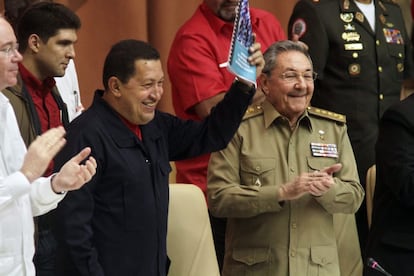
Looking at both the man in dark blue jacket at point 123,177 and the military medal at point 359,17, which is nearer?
the man in dark blue jacket at point 123,177

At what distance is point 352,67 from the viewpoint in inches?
155

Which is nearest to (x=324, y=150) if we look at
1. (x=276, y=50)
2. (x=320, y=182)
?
(x=320, y=182)

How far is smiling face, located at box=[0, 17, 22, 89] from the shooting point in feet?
8.50

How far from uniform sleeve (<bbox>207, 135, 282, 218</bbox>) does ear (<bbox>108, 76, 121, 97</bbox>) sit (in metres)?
0.55

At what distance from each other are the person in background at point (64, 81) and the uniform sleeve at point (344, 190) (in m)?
0.99

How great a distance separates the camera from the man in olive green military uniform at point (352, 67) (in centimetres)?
392

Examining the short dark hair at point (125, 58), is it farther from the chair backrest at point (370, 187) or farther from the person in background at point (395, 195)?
the chair backrest at point (370, 187)

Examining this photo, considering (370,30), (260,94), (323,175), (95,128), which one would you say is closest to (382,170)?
(323,175)

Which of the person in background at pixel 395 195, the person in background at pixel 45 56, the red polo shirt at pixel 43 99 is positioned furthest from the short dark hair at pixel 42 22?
the person in background at pixel 395 195

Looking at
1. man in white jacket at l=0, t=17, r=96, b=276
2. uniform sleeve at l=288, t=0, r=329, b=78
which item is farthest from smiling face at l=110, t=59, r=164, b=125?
uniform sleeve at l=288, t=0, r=329, b=78

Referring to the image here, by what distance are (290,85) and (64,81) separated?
0.88 meters

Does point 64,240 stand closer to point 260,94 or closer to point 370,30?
point 260,94

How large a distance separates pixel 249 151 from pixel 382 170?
0.46m

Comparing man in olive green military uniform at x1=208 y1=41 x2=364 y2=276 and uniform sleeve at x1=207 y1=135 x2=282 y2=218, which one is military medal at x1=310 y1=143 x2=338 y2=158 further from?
uniform sleeve at x1=207 y1=135 x2=282 y2=218
